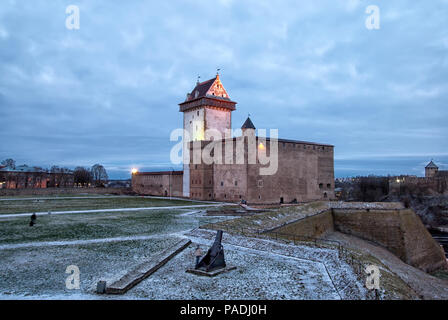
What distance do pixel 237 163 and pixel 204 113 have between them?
12.3 metres

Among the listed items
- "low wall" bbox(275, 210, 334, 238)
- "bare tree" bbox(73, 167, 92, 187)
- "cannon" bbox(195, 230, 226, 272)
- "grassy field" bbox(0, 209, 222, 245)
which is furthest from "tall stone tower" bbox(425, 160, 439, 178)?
"cannon" bbox(195, 230, 226, 272)

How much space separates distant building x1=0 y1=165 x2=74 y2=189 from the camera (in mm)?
72125

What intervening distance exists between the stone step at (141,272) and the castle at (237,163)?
23823 mm

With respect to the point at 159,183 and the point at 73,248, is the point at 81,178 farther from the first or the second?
the point at 73,248

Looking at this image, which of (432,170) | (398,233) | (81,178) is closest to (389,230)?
(398,233)

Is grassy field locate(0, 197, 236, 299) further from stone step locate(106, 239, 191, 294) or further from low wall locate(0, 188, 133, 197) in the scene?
low wall locate(0, 188, 133, 197)

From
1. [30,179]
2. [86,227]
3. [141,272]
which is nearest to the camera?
[141,272]

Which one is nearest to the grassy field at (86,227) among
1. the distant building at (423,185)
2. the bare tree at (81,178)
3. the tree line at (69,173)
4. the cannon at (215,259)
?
the cannon at (215,259)

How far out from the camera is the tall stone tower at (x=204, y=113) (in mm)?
45281

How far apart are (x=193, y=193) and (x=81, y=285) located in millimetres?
34585

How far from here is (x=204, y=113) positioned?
45312 millimetres

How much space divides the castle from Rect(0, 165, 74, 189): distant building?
4340 cm
